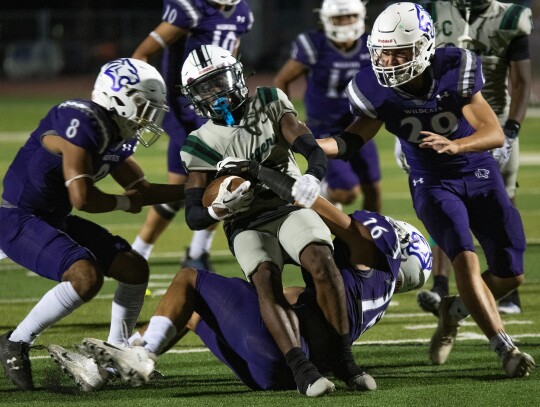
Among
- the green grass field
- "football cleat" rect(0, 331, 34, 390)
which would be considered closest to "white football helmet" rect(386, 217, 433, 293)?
the green grass field

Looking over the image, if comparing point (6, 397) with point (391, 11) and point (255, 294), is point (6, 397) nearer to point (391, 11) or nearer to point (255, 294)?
point (255, 294)

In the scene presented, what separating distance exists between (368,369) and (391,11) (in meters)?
1.65

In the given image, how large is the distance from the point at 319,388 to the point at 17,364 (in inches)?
53.9

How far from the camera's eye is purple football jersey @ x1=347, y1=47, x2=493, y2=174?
18.4 feet

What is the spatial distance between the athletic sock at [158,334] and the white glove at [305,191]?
736 mm

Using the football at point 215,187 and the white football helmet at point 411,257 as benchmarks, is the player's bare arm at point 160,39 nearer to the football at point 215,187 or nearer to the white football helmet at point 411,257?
the football at point 215,187

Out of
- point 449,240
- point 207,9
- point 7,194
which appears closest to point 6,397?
point 7,194

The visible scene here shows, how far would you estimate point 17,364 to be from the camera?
17.2 ft

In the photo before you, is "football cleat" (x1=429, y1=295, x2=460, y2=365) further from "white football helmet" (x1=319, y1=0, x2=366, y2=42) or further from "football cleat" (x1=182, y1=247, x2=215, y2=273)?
"white football helmet" (x1=319, y1=0, x2=366, y2=42)

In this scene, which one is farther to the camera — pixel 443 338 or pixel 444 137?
pixel 443 338

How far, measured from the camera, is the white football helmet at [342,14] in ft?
28.5

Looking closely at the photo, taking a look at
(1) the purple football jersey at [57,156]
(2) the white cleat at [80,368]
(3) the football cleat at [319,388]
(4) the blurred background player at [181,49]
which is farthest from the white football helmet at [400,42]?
(4) the blurred background player at [181,49]

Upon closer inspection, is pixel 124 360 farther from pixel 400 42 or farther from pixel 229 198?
pixel 400 42

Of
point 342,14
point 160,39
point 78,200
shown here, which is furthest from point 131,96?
point 342,14
